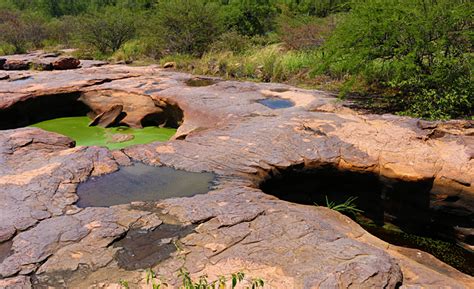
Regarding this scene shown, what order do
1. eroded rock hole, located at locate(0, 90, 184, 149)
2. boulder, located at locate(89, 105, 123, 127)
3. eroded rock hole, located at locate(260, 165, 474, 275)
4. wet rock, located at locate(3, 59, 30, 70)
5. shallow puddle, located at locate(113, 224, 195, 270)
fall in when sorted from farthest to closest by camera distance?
wet rock, located at locate(3, 59, 30, 70)
boulder, located at locate(89, 105, 123, 127)
eroded rock hole, located at locate(0, 90, 184, 149)
eroded rock hole, located at locate(260, 165, 474, 275)
shallow puddle, located at locate(113, 224, 195, 270)

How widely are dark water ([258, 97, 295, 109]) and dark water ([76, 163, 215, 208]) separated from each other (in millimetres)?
3205

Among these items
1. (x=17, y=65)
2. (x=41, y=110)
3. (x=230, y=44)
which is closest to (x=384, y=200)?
(x=41, y=110)

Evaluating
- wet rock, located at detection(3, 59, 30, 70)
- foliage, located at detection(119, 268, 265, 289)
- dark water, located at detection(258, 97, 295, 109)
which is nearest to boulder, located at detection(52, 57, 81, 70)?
wet rock, located at detection(3, 59, 30, 70)

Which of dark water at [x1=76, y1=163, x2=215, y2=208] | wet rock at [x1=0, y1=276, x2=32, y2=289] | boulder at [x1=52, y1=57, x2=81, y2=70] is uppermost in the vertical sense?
wet rock at [x1=0, y1=276, x2=32, y2=289]

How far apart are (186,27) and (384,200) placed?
11815mm

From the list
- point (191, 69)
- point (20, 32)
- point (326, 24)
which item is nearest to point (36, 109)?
point (191, 69)

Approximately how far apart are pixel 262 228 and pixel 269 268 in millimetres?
547

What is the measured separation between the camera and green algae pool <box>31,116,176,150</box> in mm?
7161

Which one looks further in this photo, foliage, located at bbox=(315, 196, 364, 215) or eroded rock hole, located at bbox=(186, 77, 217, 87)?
eroded rock hole, located at bbox=(186, 77, 217, 87)

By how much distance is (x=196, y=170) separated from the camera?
4.58 meters

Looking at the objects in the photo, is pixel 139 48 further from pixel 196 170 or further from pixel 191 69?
pixel 196 170

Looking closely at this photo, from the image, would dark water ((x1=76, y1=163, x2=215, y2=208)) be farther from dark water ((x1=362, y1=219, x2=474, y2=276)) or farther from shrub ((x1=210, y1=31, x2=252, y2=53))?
shrub ((x1=210, y1=31, x2=252, y2=53))

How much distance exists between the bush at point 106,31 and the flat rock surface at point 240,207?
1180cm

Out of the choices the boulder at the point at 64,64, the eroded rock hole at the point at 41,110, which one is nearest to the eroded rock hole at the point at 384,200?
the eroded rock hole at the point at 41,110
